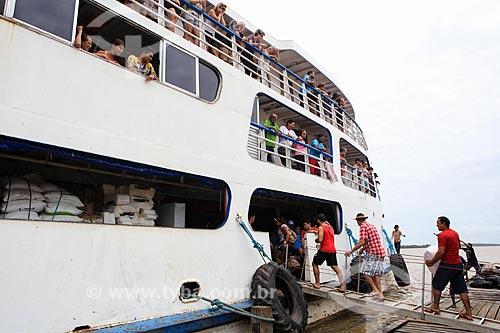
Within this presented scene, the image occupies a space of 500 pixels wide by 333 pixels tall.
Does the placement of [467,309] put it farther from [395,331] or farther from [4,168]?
[4,168]

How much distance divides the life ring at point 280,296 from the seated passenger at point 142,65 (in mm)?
3514

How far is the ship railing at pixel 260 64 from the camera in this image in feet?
19.0

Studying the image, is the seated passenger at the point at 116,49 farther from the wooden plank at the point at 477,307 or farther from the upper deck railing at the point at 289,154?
the wooden plank at the point at 477,307

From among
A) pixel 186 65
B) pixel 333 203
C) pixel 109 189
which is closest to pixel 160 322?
pixel 109 189

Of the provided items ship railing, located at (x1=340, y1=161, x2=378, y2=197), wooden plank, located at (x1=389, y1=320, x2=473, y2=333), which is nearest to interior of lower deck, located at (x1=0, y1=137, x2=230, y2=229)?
wooden plank, located at (x1=389, y1=320, x2=473, y2=333)

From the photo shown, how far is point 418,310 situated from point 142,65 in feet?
18.9

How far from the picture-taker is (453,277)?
17.8 feet

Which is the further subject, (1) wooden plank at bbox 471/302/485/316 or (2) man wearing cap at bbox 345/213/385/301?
(1) wooden plank at bbox 471/302/485/316

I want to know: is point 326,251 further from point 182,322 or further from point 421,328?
point 182,322

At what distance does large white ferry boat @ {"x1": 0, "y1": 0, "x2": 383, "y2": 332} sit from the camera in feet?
11.7

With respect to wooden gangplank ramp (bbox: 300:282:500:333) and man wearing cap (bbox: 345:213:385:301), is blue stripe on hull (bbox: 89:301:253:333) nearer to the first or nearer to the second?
wooden gangplank ramp (bbox: 300:282:500:333)

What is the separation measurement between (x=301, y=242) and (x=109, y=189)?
4678mm

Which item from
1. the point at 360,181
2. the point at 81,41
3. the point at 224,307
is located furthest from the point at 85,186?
the point at 360,181

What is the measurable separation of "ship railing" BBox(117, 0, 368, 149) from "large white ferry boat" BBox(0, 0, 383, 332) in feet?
0.51
